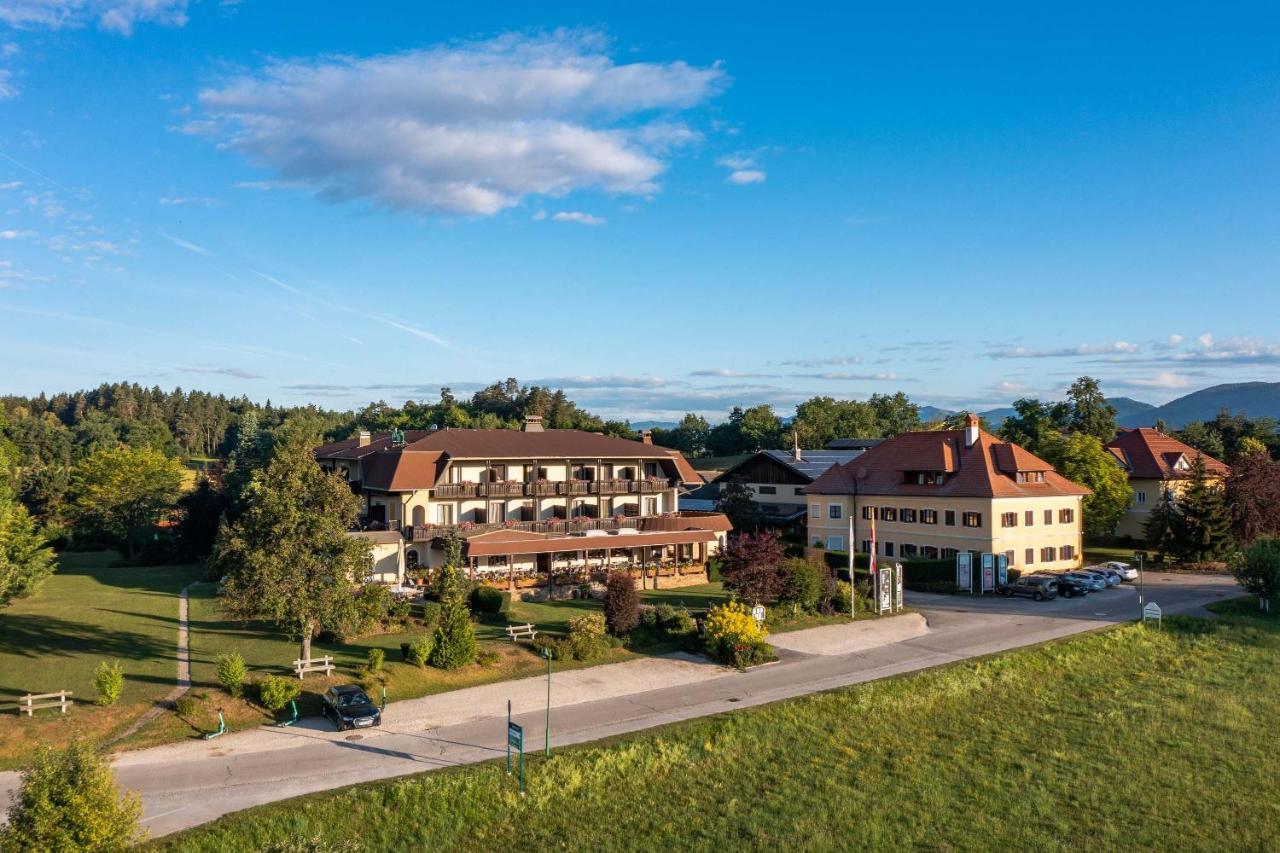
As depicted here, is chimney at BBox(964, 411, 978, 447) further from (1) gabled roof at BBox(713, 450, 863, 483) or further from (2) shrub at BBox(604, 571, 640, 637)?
(2) shrub at BBox(604, 571, 640, 637)

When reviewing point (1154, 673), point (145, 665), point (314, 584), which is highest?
point (314, 584)

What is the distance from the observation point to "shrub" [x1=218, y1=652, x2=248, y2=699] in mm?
27812

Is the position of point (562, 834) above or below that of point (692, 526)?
below

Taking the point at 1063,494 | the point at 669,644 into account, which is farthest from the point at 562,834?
the point at 1063,494

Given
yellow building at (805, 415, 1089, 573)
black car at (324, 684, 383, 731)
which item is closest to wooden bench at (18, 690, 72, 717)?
black car at (324, 684, 383, 731)

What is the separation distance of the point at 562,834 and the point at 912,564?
37.9 metres

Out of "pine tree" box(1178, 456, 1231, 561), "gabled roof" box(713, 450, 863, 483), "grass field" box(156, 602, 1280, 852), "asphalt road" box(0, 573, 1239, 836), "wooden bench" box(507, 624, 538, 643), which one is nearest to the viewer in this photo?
"grass field" box(156, 602, 1280, 852)

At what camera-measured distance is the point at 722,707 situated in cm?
2916

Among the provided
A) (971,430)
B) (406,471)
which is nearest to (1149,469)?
(971,430)

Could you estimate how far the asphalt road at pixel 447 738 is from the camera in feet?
71.2

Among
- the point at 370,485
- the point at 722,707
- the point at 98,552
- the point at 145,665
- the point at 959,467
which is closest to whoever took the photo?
the point at 722,707

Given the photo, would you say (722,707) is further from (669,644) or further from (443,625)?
(443,625)

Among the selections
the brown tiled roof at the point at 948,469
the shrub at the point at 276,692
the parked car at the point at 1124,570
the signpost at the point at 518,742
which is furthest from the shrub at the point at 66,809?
the parked car at the point at 1124,570

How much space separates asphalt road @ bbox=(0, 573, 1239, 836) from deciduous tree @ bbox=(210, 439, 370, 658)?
4.59 meters
